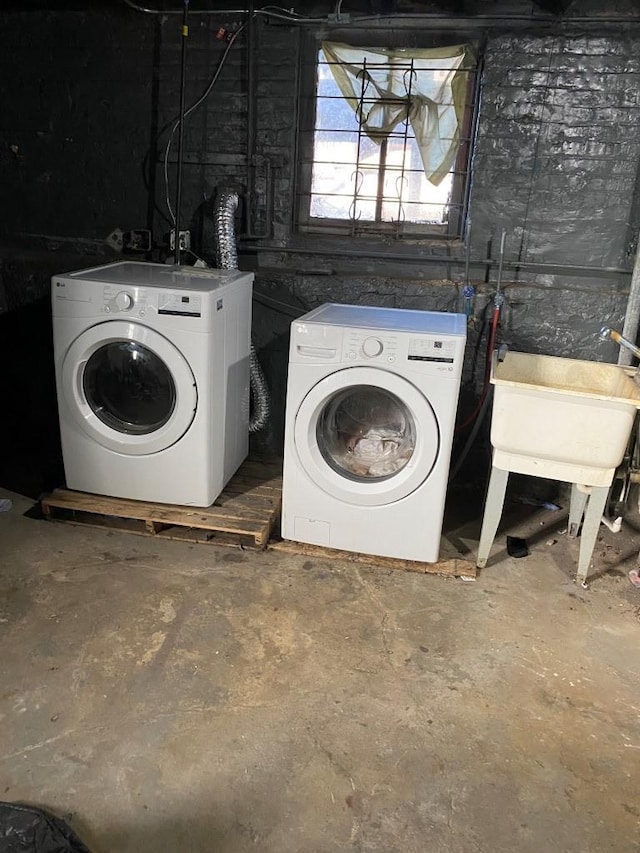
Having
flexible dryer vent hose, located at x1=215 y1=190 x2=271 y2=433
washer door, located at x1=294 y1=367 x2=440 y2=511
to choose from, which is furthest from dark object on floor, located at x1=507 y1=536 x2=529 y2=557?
flexible dryer vent hose, located at x1=215 y1=190 x2=271 y2=433

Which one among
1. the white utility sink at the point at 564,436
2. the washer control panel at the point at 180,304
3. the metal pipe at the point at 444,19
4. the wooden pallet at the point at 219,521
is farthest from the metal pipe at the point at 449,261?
the wooden pallet at the point at 219,521

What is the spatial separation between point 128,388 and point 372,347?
3.53 feet

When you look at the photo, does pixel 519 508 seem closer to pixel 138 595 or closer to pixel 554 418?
pixel 554 418

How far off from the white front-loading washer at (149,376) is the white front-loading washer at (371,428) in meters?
0.36

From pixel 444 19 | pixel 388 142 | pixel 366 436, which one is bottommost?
pixel 366 436

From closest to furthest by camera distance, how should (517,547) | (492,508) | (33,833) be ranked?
(33,833) → (492,508) → (517,547)

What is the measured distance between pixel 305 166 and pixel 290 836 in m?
2.84

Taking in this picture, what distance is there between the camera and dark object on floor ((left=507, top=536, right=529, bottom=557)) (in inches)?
110

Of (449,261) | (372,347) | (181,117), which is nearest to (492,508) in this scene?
(372,347)

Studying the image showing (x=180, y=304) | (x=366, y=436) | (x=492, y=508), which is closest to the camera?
(x=180, y=304)

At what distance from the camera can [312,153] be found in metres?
3.20

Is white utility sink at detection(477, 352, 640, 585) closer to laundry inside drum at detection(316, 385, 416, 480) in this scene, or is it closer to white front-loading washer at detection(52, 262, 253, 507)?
laundry inside drum at detection(316, 385, 416, 480)

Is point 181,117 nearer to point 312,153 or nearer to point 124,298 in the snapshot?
point 312,153

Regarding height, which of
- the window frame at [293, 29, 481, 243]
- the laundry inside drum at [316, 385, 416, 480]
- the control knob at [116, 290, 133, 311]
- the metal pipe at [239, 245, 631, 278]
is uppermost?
the window frame at [293, 29, 481, 243]
